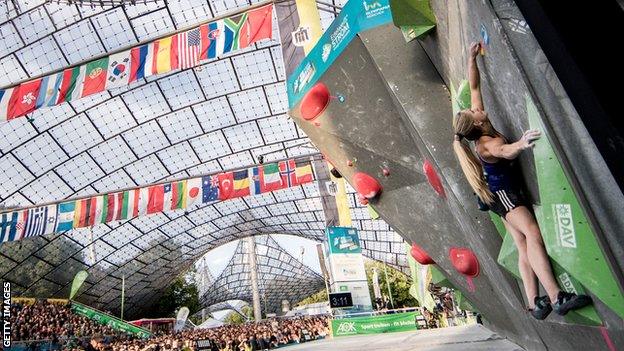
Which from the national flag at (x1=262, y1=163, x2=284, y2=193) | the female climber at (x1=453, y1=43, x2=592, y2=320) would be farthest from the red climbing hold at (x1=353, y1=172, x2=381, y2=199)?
the national flag at (x1=262, y1=163, x2=284, y2=193)

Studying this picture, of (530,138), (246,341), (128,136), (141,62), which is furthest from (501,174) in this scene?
(128,136)

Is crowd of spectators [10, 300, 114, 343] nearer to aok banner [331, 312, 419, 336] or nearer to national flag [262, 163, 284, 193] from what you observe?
national flag [262, 163, 284, 193]

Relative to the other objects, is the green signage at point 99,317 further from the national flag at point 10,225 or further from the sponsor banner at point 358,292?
the sponsor banner at point 358,292

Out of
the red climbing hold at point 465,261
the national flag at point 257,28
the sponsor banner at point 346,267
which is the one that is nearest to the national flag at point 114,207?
the national flag at point 257,28

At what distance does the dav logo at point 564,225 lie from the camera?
1.62m

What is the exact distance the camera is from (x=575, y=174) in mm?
1573

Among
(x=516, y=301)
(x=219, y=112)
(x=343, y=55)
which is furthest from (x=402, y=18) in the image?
(x=219, y=112)

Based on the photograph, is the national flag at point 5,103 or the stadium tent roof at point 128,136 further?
the stadium tent roof at point 128,136

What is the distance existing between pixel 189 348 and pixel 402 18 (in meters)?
17.2

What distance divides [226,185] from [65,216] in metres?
6.86

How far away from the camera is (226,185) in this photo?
17.2m

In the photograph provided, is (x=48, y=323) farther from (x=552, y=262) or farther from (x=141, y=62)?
(x=552, y=262)

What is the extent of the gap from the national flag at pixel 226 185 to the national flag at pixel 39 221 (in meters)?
7.08

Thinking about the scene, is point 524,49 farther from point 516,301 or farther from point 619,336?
point 516,301
